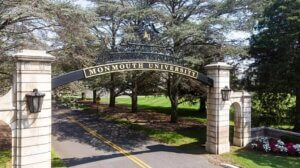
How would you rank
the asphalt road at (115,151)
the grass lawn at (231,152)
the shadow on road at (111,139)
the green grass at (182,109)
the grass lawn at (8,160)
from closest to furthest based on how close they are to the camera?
the grass lawn at (8,160)
the asphalt road at (115,151)
the grass lawn at (231,152)
the shadow on road at (111,139)
the green grass at (182,109)

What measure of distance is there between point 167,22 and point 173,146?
664cm

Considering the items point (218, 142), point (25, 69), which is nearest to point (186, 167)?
point (218, 142)

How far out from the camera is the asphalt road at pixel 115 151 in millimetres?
10781

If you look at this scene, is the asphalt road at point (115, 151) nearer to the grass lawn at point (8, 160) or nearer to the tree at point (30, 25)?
the grass lawn at point (8, 160)

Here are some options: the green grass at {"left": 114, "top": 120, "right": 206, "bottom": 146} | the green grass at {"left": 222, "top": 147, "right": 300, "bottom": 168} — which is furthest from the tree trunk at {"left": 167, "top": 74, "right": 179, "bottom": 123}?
the green grass at {"left": 222, "top": 147, "right": 300, "bottom": 168}

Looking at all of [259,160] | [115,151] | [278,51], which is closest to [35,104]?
[115,151]

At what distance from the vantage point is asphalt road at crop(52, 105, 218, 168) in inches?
424

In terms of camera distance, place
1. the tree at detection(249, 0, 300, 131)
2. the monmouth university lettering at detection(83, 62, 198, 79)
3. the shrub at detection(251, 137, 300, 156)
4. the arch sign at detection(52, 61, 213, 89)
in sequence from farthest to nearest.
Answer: the tree at detection(249, 0, 300, 131) < the shrub at detection(251, 137, 300, 156) < the monmouth university lettering at detection(83, 62, 198, 79) < the arch sign at detection(52, 61, 213, 89)

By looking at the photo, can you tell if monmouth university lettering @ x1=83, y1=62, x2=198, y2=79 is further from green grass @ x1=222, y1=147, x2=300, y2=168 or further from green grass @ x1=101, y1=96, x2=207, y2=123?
green grass @ x1=101, y1=96, x2=207, y2=123

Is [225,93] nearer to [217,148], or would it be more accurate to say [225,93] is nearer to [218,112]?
[218,112]

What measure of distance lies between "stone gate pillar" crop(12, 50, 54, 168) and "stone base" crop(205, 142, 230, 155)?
692cm

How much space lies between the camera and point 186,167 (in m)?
10.5

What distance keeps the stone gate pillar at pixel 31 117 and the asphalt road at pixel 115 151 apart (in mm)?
2633

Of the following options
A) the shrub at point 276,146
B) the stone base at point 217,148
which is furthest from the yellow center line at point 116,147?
the shrub at point 276,146
